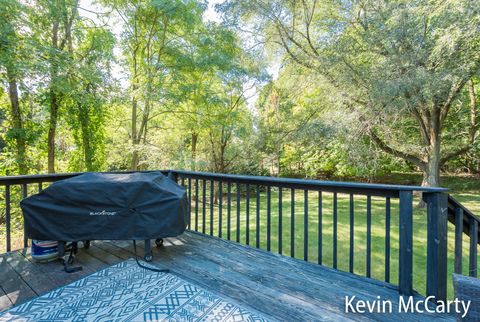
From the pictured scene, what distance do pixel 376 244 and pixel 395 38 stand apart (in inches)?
162

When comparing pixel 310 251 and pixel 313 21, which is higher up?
pixel 313 21

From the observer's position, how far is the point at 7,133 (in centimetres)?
543

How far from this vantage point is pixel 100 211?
86.2 inches

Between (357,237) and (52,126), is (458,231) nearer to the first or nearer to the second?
(357,237)

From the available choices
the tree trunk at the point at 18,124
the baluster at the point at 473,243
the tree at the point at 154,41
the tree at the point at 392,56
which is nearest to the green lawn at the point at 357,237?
the baluster at the point at 473,243

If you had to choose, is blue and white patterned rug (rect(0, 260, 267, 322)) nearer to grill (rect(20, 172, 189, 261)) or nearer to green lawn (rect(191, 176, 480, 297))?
grill (rect(20, 172, 189, 261))

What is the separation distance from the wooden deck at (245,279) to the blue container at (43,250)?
0.06 meters

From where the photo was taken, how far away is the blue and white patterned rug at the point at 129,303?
60.0 inches

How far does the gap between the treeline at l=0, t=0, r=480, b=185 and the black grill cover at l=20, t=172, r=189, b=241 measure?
3.76 meters

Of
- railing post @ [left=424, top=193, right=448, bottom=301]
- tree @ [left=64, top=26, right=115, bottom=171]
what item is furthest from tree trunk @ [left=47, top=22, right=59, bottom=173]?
railing post @ [left=424, top=193, right=448, bottom=301]

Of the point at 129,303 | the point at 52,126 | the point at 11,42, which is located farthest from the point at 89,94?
the point at 129,303

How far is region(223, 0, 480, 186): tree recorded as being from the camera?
15.4 feet

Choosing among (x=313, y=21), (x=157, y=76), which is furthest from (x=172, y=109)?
(x=313, y=21)

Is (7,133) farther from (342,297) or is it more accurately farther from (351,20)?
(351,20)
